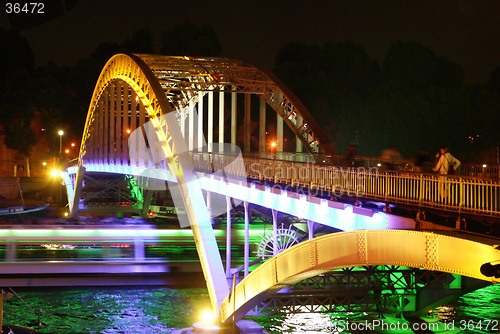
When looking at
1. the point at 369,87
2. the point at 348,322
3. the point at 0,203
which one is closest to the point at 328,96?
the point at 369,87

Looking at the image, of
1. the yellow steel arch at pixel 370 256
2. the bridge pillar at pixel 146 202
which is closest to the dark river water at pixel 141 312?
the yellow steel arch at pixel 370 256

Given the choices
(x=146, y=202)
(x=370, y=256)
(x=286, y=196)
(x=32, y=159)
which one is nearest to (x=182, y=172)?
(x=286, y=196)

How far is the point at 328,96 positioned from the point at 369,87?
678 cm

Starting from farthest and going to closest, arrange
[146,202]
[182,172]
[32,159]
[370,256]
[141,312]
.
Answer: [32,159]
[146,202]
[141,312]
[182,172]
[370,256]

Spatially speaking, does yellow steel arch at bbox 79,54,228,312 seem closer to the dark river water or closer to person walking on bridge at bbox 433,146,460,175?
the dark river water

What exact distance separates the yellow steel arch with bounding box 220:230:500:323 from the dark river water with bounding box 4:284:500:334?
8.03 m

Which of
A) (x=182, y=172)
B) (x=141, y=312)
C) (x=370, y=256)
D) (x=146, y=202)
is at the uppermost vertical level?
(x=182, y=172)

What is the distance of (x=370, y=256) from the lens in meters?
13.6

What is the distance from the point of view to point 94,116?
5903 cm

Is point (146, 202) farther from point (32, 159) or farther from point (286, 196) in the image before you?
point (286, 196)

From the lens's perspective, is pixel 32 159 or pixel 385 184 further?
pixel 32 159

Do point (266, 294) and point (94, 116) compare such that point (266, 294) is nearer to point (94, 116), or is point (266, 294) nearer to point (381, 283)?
point (381, 283)

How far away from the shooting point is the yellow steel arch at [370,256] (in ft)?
35.8

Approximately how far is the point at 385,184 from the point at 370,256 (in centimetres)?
424
